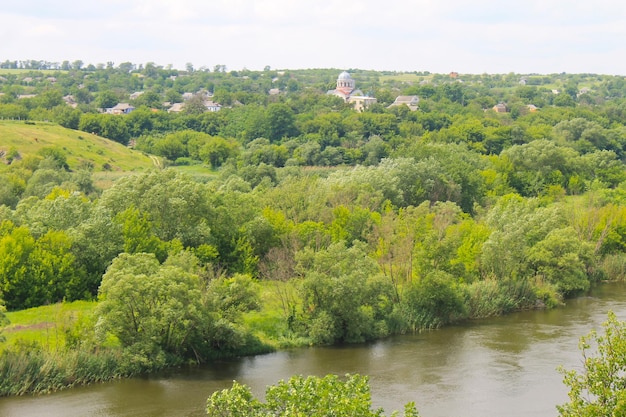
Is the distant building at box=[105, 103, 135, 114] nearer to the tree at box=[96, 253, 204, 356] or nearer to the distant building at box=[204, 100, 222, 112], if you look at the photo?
the distant building at box=[204, 100, 222, 112]

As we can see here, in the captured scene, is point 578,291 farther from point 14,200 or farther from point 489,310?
point 14,200

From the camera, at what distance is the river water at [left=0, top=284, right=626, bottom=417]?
32.3 m

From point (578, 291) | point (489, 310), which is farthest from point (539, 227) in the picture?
point (489, 310)

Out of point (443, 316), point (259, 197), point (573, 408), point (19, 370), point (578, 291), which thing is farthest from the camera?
point (259, 197)

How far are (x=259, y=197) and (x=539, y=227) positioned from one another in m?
20.8

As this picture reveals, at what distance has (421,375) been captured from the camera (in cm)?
3666

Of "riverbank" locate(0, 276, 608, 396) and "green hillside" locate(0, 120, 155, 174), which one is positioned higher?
"green hillside" locate(0, 120, 155, 174)

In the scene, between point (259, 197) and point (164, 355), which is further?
point (259, 197)

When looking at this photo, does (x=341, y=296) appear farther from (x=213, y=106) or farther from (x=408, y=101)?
(x=213, y=106)

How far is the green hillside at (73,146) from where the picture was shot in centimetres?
9069

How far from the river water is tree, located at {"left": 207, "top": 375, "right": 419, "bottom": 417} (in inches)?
391

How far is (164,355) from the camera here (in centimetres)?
3650

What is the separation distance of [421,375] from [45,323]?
59.7 feet

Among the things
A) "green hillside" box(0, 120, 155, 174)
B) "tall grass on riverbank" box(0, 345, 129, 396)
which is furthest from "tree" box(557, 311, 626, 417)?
"green hillside" box(0, 120, 155, 174)
